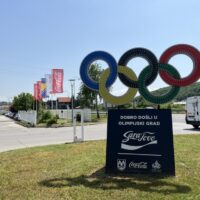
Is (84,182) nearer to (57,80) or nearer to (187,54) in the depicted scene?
(187,54)

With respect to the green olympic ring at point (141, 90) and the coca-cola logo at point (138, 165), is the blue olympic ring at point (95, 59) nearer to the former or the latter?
the green olympic ring at point (141, 90)

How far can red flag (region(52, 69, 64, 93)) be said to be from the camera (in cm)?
3522

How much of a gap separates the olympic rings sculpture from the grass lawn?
1889mm

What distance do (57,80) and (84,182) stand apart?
93.4 ft

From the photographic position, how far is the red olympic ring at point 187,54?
28.4ft

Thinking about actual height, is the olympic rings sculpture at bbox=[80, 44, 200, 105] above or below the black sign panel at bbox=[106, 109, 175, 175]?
above

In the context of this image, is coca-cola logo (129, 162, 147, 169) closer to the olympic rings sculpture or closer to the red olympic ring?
the olympic rings sculpture

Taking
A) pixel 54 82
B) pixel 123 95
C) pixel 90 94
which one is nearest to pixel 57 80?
pixel 54 82

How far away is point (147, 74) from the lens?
8.88 meters

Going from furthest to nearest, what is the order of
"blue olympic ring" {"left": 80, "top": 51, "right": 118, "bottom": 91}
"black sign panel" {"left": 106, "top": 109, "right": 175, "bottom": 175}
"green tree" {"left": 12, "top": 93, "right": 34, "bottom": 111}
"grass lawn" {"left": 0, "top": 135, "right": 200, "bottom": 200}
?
"green tree" {"left": 12, "top": 93, "right": 34, "bottom": 111}
"blue olympic ring" {"left": 80, "top": 51, "right": 118, "bottom": 91}
"black sign panel" {"left": 106, "top": 109, "right": 175, "bottom": 175}
"grass lawn" {"left": 0, "top": 135, "right": 200, "bottom": 200}

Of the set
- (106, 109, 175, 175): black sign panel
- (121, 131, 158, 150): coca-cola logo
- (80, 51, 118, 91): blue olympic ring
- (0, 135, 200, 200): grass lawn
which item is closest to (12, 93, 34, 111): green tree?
(0, 135, 200, 200): grass lawn

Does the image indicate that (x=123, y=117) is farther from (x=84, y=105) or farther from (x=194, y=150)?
(x=84, y=105)

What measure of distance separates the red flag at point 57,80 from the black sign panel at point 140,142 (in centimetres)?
2713

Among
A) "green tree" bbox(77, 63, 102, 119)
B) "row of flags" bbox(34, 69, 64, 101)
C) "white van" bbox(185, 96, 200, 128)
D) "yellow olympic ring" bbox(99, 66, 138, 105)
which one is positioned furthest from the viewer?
"green tree" bbox(77, 63, 102, 119)
